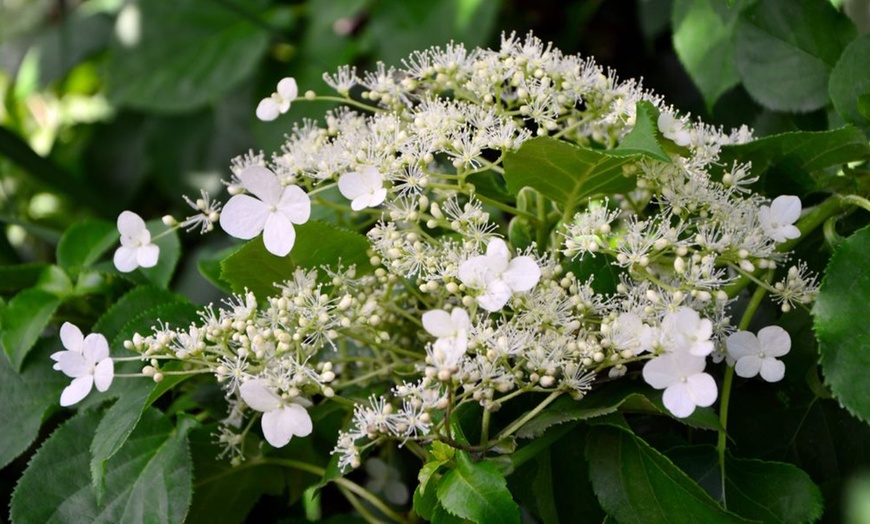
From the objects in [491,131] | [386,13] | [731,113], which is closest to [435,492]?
[491,131]

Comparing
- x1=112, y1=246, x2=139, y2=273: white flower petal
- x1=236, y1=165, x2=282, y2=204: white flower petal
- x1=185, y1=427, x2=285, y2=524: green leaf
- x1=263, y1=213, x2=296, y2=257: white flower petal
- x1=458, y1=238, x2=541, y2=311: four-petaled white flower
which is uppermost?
x1=236, y1=165, x2=282, y2=204: white flower petal

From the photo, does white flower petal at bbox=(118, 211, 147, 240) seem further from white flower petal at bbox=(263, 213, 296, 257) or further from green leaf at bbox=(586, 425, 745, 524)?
green leaf at bbox=(586, 425, 745, 524)

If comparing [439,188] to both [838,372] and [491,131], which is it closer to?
[491,131]

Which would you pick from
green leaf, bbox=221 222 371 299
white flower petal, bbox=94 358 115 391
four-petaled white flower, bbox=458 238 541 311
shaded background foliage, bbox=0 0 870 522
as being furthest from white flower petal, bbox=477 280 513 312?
shaded background foliage, bbox=0 0 870 522

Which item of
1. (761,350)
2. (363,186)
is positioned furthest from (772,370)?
(363,186)

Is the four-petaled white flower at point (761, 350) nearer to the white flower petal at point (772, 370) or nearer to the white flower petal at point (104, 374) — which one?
the white flower petal at point (772, 370)

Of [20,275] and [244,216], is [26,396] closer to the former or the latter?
[20,275]
